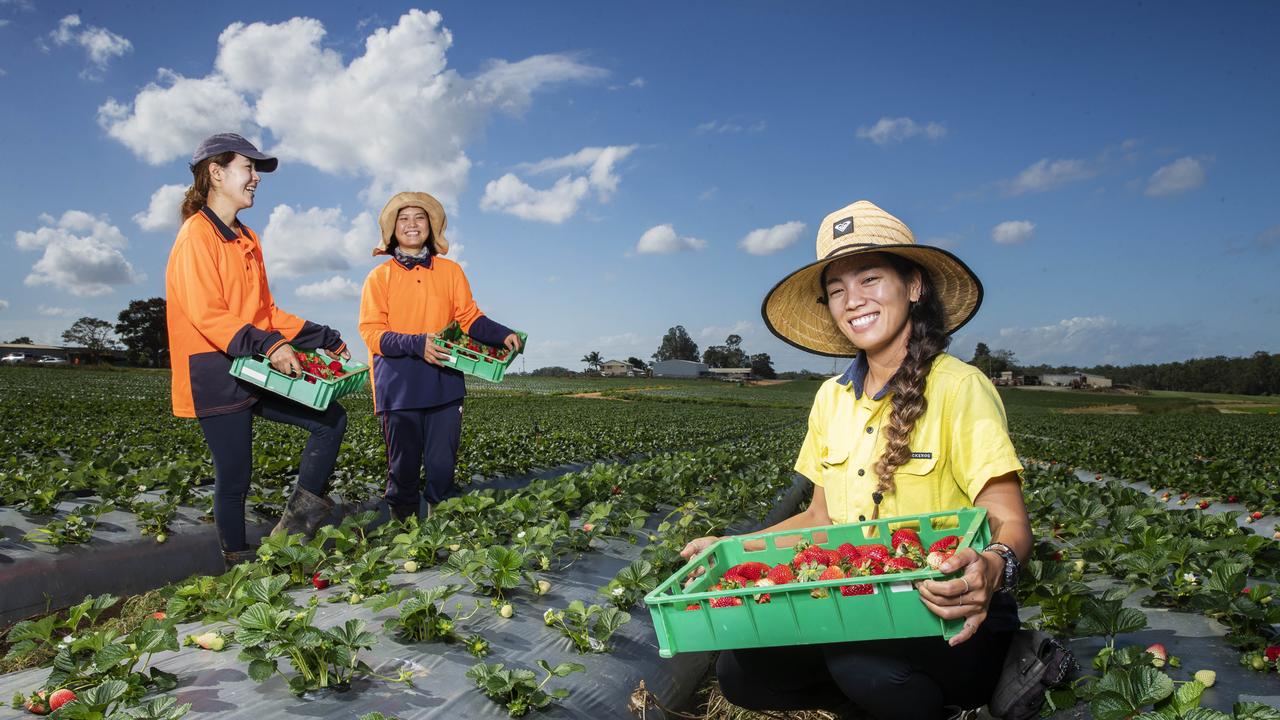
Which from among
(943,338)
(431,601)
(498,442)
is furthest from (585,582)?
(498,442)

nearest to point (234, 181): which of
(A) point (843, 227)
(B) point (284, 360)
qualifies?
(B) point (284, 360)

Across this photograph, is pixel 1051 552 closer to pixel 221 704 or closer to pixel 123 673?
pixel 221 704

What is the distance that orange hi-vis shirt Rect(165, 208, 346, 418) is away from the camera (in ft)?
11.9

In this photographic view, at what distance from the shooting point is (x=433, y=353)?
15.3ft

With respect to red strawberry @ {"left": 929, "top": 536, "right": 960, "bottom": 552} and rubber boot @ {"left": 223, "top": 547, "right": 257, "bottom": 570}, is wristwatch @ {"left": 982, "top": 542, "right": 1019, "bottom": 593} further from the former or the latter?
rubber boot @ {"left": 223, "top": 547, "right": 257, "bottom": 570}

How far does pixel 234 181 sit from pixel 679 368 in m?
114

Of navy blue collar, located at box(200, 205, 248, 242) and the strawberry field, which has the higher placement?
navy blue collar, located at box(200, 205, 248, 242)

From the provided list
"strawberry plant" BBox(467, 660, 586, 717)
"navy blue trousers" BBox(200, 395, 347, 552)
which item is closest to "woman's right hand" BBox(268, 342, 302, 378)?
"navy blue trousers" BBox(200, 395, 347, 552)

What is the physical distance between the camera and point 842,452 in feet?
8.21

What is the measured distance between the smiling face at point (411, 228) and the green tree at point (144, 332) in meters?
78.3

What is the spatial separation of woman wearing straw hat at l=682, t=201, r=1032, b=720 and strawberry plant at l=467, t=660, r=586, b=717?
0.58 m

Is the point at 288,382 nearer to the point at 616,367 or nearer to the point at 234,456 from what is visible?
the point at 234,456

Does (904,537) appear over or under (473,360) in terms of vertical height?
under

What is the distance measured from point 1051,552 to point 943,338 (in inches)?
66.3
